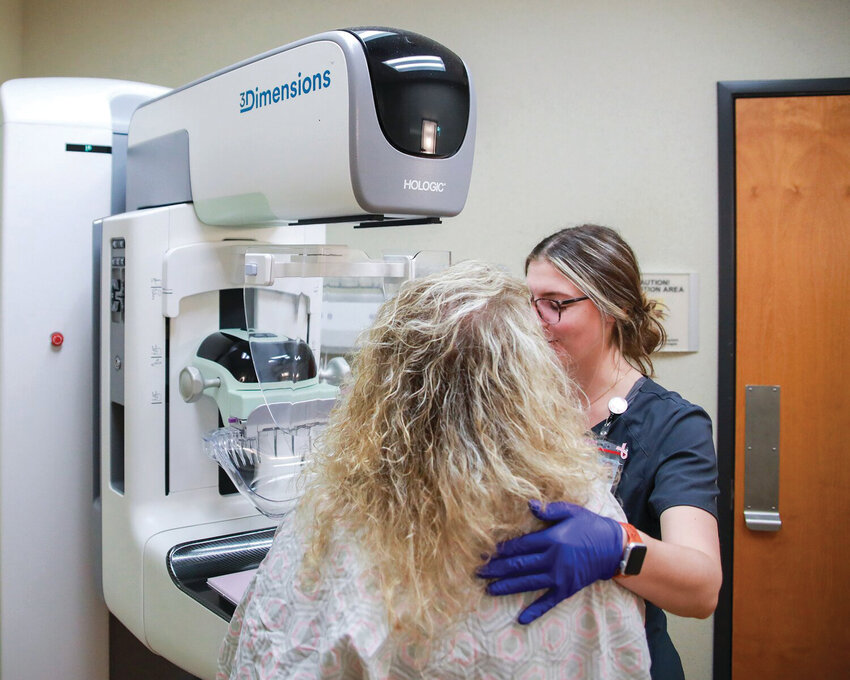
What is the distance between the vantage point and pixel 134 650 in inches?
71.3

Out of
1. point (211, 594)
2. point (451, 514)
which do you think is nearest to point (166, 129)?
point (211, 594)

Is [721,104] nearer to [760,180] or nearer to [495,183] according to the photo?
[760,180]

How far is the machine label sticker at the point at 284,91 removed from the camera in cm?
114

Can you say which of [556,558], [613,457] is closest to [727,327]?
[613,457]

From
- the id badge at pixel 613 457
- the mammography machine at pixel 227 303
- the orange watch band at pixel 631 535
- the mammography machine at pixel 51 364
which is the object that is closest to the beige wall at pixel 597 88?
the mammography machine at pixel 51 364

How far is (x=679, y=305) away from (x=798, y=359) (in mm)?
412

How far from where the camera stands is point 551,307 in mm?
1453

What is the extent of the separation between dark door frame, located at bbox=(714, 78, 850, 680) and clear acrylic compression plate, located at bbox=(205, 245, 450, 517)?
1.34 meters

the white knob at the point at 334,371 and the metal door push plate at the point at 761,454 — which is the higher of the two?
the white knob at the point at 334,371

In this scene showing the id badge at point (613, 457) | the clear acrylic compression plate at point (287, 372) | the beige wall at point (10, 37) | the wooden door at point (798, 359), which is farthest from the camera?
the beige wall at point (10, 37)

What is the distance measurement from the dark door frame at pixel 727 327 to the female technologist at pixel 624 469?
3.23 ft

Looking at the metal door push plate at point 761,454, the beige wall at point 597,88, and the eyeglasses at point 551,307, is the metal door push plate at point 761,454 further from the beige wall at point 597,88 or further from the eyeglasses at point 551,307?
the eyeglasses at point 551,307

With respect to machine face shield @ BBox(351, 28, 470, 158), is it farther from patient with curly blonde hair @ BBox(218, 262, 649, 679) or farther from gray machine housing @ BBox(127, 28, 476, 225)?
patient with curly blonde hair @ BBox(218, 262, 649, 679)

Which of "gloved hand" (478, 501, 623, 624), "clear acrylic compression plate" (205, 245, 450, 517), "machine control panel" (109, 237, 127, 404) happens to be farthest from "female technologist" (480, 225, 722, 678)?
"machine control panel" (109, 237, 127, 404)
